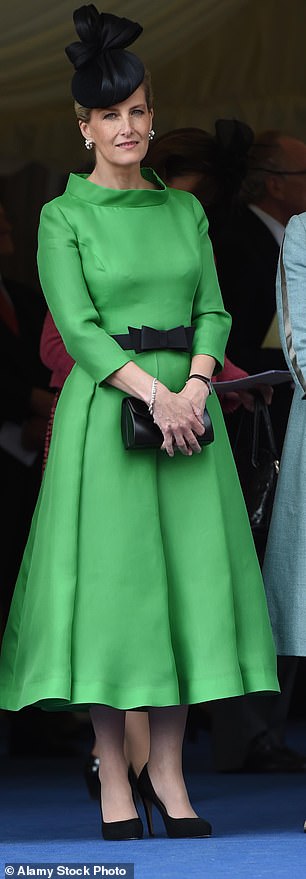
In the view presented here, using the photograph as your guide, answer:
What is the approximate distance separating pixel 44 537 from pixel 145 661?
0.39 metres

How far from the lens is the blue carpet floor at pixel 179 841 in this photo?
11.9ft

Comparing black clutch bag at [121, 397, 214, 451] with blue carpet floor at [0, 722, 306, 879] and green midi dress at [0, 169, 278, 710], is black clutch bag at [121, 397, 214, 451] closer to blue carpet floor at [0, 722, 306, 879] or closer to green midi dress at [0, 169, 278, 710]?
green midi dress at [0, 169, 278, 710]

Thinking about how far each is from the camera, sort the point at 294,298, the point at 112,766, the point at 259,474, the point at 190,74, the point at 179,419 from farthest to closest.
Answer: the point at 190,74 < the point at 259,474 < the point at 294,298 < the point at 112,766 < the point at 179,419

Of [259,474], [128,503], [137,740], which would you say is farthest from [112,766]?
[259,474]

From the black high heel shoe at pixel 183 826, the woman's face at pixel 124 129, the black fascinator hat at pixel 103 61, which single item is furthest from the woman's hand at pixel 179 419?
the black high heel shoe at pixel 183 826

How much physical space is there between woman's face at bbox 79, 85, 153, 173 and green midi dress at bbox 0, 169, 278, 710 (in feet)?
0.29

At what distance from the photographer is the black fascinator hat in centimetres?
404

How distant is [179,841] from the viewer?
3.94 metres

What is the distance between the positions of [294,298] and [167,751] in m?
1.11

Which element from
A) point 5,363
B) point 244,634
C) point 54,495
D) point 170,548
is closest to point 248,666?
point 244,634

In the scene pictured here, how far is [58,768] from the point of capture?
229 inches

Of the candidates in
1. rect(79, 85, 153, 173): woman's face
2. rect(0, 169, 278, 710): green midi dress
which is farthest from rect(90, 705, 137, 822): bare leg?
rect(79, 85, 153, 173): woman's face

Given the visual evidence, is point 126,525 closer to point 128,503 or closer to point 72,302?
point 128,503

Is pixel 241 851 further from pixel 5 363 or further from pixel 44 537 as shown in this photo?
pixel 5 363
